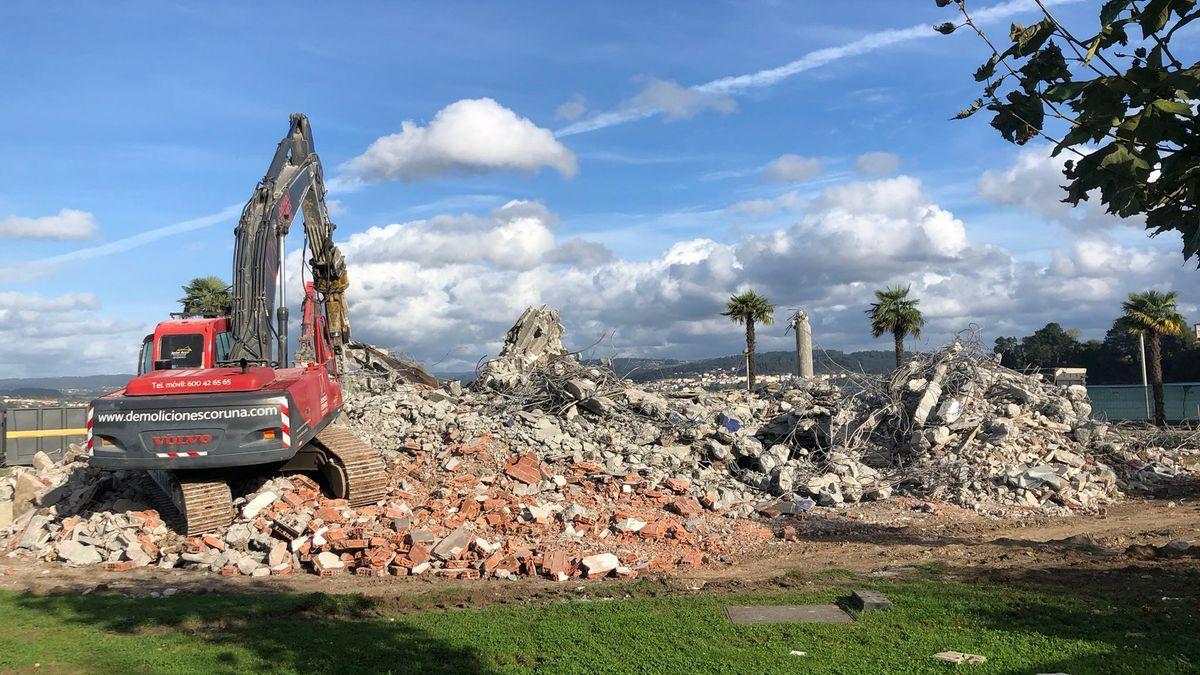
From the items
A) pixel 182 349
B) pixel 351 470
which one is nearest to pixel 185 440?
pixel 351 470

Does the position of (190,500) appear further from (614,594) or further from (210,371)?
(614,594)

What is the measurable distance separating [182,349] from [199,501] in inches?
105

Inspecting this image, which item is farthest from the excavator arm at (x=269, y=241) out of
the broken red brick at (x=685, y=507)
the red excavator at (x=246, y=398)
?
the broken red brick at (x=685, y=507)

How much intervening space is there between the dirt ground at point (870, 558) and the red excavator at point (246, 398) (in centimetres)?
157

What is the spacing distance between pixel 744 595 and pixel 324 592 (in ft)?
16.6

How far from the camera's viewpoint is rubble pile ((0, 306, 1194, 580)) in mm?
12211

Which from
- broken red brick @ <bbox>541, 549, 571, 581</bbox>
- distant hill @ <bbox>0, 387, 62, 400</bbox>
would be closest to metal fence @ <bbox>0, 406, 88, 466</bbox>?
distant hill @ <bbox>0, 387, 62, 400</bbox>

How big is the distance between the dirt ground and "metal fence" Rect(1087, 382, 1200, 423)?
26071 mm

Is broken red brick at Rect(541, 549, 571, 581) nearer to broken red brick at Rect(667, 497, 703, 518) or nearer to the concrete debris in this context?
broken red brick at Rect(667, 497, 703, 518)

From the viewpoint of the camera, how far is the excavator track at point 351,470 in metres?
13.6

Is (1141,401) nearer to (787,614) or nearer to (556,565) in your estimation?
(556,565)

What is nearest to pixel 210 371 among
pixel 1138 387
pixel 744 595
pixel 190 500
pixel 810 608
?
pixel 190 500

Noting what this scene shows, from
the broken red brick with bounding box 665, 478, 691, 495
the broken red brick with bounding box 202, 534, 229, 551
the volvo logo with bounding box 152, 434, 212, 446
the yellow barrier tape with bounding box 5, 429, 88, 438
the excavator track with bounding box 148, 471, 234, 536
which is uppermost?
the volvo logo with bounding box 152, 434, 212, 446

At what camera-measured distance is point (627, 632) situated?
804 cm
